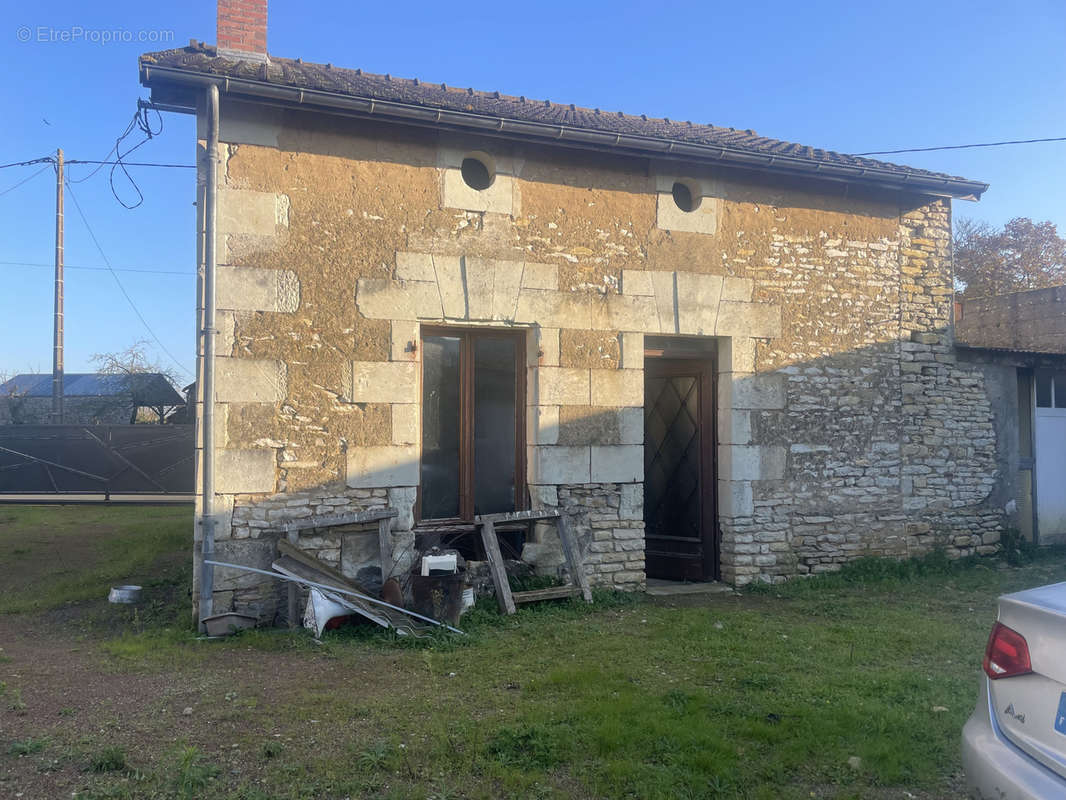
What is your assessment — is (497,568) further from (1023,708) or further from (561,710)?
(1023,708)

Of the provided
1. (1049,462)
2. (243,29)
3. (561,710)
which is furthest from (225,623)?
(1049,462)

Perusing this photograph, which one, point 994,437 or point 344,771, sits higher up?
point 994,437

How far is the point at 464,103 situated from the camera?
704 cm

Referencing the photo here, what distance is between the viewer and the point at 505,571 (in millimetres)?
6332

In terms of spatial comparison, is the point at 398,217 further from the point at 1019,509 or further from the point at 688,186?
the point at 1019,509

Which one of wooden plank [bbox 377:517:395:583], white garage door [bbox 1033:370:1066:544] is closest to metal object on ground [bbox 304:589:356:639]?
wooden plank [bbox 377:517:395:583]

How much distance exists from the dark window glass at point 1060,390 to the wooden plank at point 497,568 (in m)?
6.96

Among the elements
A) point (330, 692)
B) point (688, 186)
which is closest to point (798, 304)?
point (688, 186)

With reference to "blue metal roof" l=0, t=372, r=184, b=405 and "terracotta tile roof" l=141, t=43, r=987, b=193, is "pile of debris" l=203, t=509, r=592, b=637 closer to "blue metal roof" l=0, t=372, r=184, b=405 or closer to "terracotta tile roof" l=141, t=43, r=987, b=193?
"terracotta tile roof" l=141, t=43, r=987, b=193

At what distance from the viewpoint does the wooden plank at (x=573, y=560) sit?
6.51 metres

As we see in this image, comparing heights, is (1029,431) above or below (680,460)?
above

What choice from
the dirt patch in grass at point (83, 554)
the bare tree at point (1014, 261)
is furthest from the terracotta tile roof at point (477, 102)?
the bare tree at point (1014, 261)

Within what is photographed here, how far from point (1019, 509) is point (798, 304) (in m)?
3.71

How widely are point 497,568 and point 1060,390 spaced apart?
7.18 meters
